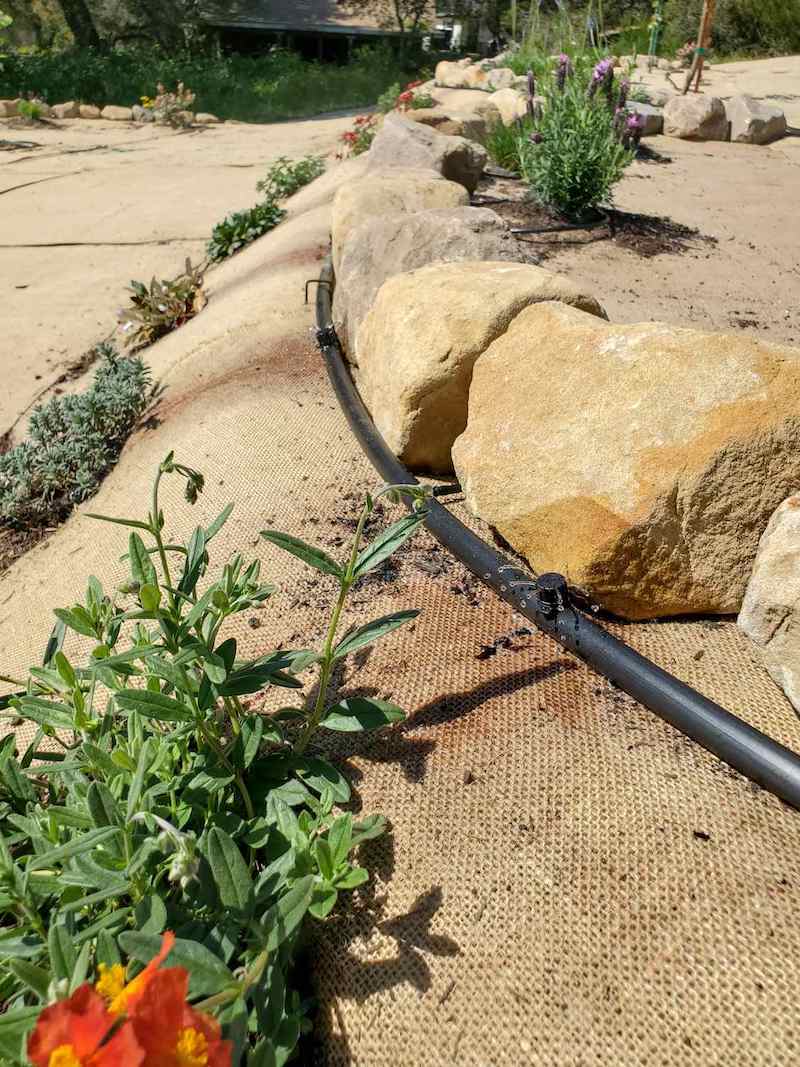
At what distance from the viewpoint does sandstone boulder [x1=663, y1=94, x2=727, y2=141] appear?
8.21 meters

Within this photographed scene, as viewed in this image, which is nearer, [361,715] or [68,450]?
[361,715]

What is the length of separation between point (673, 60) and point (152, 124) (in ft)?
32.2

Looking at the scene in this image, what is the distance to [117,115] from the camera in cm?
1544

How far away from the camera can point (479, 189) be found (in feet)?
19.4

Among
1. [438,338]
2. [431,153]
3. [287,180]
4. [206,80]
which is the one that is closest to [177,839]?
[438,338]

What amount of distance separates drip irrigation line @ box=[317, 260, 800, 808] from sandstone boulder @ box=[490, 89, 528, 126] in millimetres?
6285

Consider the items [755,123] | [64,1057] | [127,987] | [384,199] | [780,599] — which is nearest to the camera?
[64,1057]

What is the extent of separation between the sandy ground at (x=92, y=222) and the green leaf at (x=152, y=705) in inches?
131

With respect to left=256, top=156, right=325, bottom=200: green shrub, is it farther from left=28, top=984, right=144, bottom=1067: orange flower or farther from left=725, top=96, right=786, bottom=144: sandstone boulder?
left=28, top=984, right=144, bottom=1067: orange flower

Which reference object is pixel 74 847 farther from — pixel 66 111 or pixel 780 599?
pixel 66 111

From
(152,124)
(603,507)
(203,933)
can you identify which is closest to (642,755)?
(603,507)

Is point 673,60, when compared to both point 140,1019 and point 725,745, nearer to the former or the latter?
point 725,745

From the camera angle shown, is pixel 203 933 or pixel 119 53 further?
pixel 119 53

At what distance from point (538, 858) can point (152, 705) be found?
0.75m
